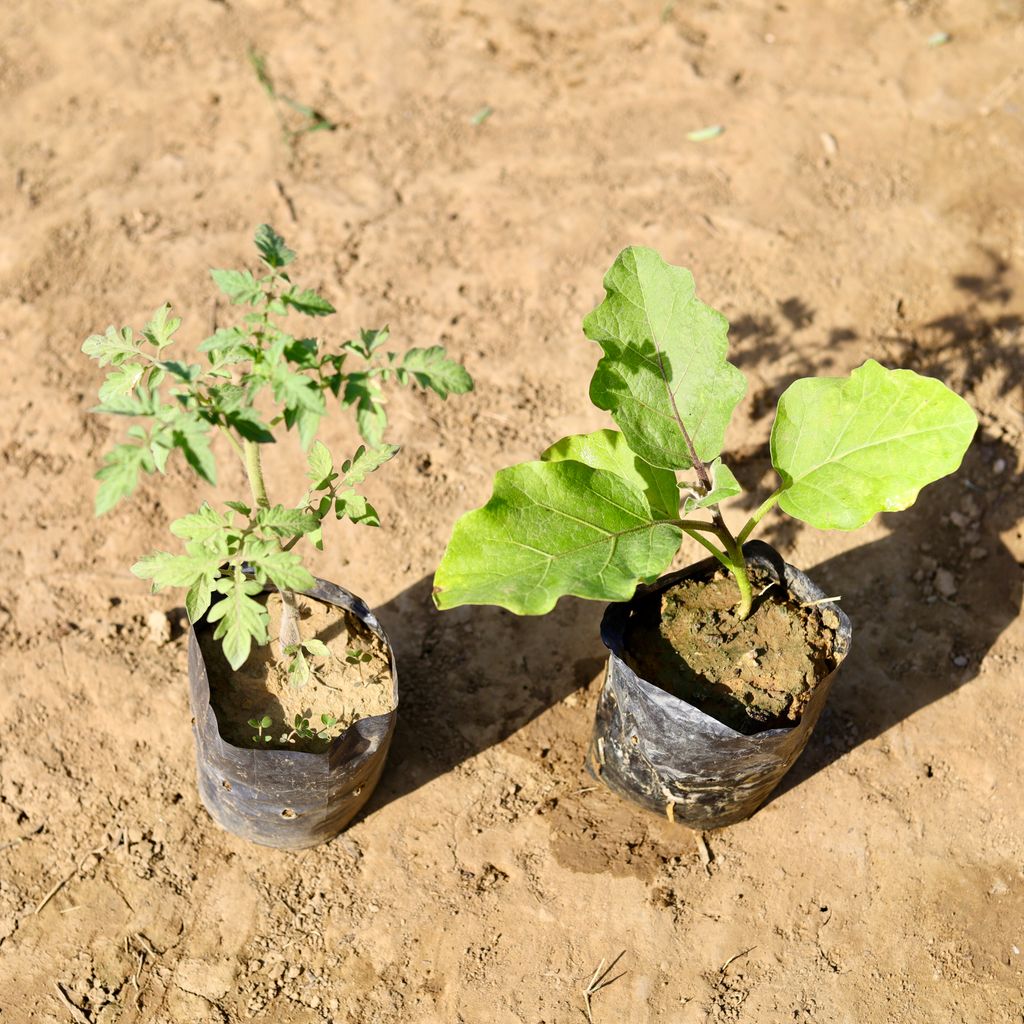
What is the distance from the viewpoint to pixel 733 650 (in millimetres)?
2605

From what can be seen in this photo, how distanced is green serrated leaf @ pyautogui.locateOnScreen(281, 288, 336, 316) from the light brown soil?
82 cm

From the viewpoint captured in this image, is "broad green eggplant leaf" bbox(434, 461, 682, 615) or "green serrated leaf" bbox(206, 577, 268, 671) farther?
"broad green eggplant leaf" bbox(434, 461, 682, 615)

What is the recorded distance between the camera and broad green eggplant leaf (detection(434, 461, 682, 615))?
7.26 feet

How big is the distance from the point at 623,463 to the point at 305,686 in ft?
3.16

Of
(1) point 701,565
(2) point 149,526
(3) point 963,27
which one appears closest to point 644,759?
(1) point 701,565

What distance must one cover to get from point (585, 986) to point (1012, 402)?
2.49 m

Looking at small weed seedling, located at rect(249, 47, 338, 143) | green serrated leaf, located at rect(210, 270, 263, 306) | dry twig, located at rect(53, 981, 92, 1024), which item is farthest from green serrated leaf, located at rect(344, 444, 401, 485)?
small weed seedling, located at rect(249, 47, 338, 143)

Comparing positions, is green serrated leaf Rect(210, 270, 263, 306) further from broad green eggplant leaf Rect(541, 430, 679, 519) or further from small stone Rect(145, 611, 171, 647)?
small stone Rect(145, 611, 171, 647)

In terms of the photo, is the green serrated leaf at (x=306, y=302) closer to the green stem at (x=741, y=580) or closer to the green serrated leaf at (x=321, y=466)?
the green serrated leaf at (x=321, y=466)

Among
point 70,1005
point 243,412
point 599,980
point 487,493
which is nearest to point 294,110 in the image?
point 487,493

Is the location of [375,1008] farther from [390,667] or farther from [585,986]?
[390,667]

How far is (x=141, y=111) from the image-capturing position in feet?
14.6

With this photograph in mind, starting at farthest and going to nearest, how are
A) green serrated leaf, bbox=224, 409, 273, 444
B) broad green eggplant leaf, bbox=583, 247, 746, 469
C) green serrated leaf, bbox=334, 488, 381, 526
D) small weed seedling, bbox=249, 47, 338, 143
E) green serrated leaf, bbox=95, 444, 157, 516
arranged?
1. small weed seedling, bbox=249, 47, 338, 143
2. broad green eggplant leaf, bbox=583, 247, 746, 469
3. green serrated leaf, bbox=334, 488, 381, 526
4. green serrated leaf, bbox=224, 409, 273, 444
5. green serrated leaf, bbox=95, 444, 157, 516

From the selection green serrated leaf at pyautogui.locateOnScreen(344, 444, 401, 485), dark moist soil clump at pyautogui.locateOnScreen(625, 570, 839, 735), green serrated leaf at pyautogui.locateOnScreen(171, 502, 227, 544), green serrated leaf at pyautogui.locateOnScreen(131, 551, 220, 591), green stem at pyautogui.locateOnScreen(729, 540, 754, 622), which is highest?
green serrated leaf at pyautogui.locateOnScreen(171, 502, 227, 544)
